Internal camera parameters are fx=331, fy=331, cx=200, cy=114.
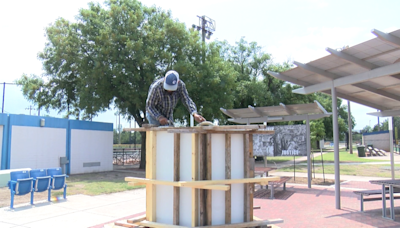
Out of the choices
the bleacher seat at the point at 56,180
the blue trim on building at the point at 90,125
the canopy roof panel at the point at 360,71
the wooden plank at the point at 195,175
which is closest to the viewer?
the wooden plank at the point at 195,175

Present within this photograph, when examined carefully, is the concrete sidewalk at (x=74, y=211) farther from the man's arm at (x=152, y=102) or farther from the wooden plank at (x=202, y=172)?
the wooden plank at (x=202, y=172)

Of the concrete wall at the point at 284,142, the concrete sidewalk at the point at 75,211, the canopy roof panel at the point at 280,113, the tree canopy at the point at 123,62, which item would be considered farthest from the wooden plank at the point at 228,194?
the tree canopy at the point at 123,62

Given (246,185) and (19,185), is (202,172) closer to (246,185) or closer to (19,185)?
(246,185)

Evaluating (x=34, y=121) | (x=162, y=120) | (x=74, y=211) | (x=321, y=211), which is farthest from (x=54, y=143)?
(x=162, y=120)

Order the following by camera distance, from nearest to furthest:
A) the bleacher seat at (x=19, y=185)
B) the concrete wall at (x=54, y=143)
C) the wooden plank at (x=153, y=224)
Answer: the wooden plank at (x=153, y=224) < the bleacher seat at (x=19, y=185) < the concrete wall at (x=54, y=143)

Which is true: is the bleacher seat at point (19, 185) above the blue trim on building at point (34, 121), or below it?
below

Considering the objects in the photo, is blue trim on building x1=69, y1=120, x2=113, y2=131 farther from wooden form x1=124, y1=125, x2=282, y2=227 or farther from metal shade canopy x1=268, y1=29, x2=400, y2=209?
wooden form x1=124, y1=125, x2=282, y2=227

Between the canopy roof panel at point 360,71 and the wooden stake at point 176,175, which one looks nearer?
the wooden stake at point 176,175

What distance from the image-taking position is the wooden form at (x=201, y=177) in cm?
439

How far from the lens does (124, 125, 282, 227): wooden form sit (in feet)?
14.4

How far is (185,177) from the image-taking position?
4504 mm

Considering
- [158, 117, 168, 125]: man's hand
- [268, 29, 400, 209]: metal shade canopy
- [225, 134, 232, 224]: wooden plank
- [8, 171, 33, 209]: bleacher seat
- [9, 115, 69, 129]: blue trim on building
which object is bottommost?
[8, 171, 33, 209]: bleacher seat

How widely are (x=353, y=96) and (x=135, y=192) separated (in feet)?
26.3

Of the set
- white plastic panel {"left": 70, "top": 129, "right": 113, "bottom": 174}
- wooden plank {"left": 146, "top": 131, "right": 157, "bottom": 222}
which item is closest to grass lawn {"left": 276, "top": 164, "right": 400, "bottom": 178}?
white plastic panel {"left": 70, "top": 129, "right": 113, "bottom": 174}
